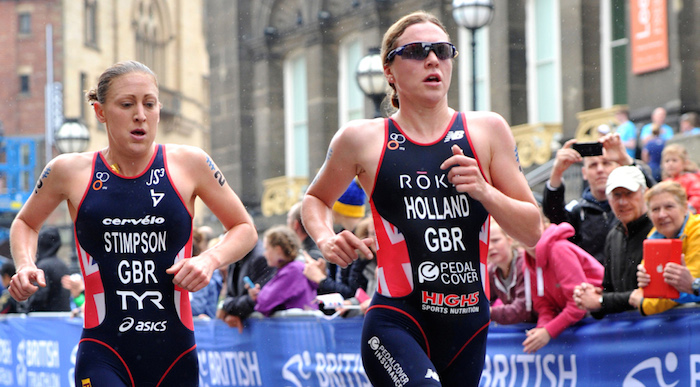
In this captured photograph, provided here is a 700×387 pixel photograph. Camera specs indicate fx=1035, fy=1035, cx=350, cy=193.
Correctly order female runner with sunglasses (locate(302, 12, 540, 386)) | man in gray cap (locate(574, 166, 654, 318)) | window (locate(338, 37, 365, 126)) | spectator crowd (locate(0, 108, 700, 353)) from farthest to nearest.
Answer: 1. window (locate(338, 37, 365, 126))
2. man in gray cap (locate(574, 166, 654, 318))
3. spectator crowd (locate(0, 108, 700, 353))
4. female runner with sunglasses (locate(302, 12, 540, 386))

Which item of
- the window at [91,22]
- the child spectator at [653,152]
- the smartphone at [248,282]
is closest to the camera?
the smartphone at [248,282]

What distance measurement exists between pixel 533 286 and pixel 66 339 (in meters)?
6.18

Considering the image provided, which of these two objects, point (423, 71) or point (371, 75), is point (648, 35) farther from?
point (423, 71)

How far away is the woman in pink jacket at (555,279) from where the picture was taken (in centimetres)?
677

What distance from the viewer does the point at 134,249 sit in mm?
4809

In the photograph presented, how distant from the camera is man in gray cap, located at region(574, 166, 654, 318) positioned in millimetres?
6613

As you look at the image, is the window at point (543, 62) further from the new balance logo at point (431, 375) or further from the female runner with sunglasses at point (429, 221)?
the new balance logo at point (431, 375)

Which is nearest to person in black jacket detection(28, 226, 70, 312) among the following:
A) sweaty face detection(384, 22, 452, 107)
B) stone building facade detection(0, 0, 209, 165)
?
sweaty face detection(384, 22, 452, 107)

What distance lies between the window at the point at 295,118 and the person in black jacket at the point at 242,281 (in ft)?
57.2

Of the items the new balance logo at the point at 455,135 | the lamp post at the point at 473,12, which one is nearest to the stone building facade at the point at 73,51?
the lamp post at the point at 473,12

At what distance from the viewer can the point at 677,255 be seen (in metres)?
6.04

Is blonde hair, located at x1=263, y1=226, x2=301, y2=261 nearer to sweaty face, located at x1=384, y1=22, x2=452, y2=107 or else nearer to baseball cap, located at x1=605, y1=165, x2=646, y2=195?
baseball cap, located at x1=605, y1=165, x2=646, y2=195

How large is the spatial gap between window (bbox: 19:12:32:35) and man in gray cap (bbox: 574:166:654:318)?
62925 mm

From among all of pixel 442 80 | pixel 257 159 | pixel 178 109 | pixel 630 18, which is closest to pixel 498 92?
pixel 630 18
